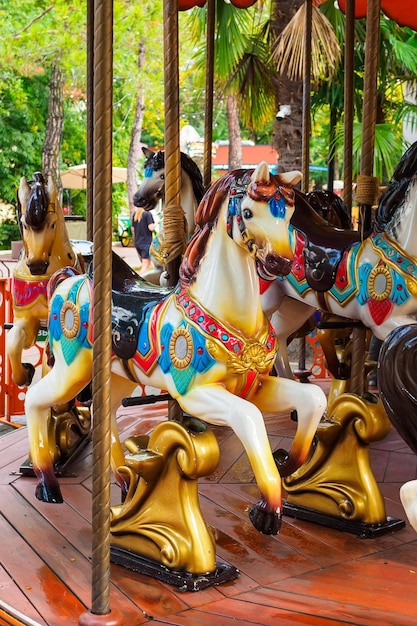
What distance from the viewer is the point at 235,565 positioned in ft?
9.15

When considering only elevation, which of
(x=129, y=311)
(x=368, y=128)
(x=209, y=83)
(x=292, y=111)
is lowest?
(x=129, y=311)

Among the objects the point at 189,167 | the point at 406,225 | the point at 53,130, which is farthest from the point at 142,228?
the point at 406,225

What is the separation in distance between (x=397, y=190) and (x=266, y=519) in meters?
1.77

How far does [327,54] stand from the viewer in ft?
23.8

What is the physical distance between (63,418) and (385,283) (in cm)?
173

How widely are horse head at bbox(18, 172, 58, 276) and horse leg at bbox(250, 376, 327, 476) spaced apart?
5.08 ft

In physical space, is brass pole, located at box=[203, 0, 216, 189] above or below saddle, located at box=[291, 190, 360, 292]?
above

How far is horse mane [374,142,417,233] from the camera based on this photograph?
3.48m

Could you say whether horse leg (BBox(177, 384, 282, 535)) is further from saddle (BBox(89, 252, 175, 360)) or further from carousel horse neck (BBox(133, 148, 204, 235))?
carousel horse neck (BBox(133, 148, 204, 235))

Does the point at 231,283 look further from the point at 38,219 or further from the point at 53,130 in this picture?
the point at 53,130

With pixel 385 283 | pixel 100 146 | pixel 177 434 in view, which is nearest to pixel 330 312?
pixel 385 283

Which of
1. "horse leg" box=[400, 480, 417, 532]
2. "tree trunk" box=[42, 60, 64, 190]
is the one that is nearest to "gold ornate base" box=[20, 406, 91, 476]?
"horse leg" box=[400, 480, 417, 532]

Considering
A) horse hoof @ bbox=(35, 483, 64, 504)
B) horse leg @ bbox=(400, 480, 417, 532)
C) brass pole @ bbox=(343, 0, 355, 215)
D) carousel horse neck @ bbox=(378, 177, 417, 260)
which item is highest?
brass pole @ bbox=(343, 0, 355, 215)

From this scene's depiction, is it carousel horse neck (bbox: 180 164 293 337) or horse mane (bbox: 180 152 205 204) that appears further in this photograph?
horse mane (bbox: 180 152 205 204)
